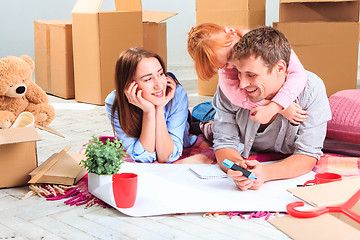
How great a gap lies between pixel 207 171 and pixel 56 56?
1954mm

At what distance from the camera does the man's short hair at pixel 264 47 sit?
1478 mm

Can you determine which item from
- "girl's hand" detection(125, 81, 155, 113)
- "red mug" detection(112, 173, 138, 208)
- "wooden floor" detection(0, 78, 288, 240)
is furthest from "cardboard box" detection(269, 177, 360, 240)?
"girl's hand" detection(125, 81, 155, 113)

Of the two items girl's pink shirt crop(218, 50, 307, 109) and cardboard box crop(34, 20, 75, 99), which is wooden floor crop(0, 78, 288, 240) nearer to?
girl's pink shirt crop(218, 50, 307, 109)

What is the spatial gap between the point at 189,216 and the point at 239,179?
19 cm

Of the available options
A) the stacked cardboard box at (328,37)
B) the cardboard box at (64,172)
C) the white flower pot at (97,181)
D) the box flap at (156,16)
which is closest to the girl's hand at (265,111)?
the white flower pot at (97,181)

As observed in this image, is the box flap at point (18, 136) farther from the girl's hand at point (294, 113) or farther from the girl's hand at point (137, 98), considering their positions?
the girl's hand at point (294, 113)

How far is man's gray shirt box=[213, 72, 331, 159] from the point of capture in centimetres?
164

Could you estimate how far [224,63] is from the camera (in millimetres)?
1566

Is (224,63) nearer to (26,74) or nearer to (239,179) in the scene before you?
(239,179)

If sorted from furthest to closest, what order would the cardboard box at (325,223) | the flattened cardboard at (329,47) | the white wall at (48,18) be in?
the white wall at (48,18) < the flattened cardboard at (329,47) < the cardboard box at (325,223)

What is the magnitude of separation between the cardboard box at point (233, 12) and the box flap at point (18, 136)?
1.71 metres

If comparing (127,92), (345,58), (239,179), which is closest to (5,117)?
(127,92)

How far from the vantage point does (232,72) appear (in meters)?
1.61

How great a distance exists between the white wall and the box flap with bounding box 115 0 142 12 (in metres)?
0.89
